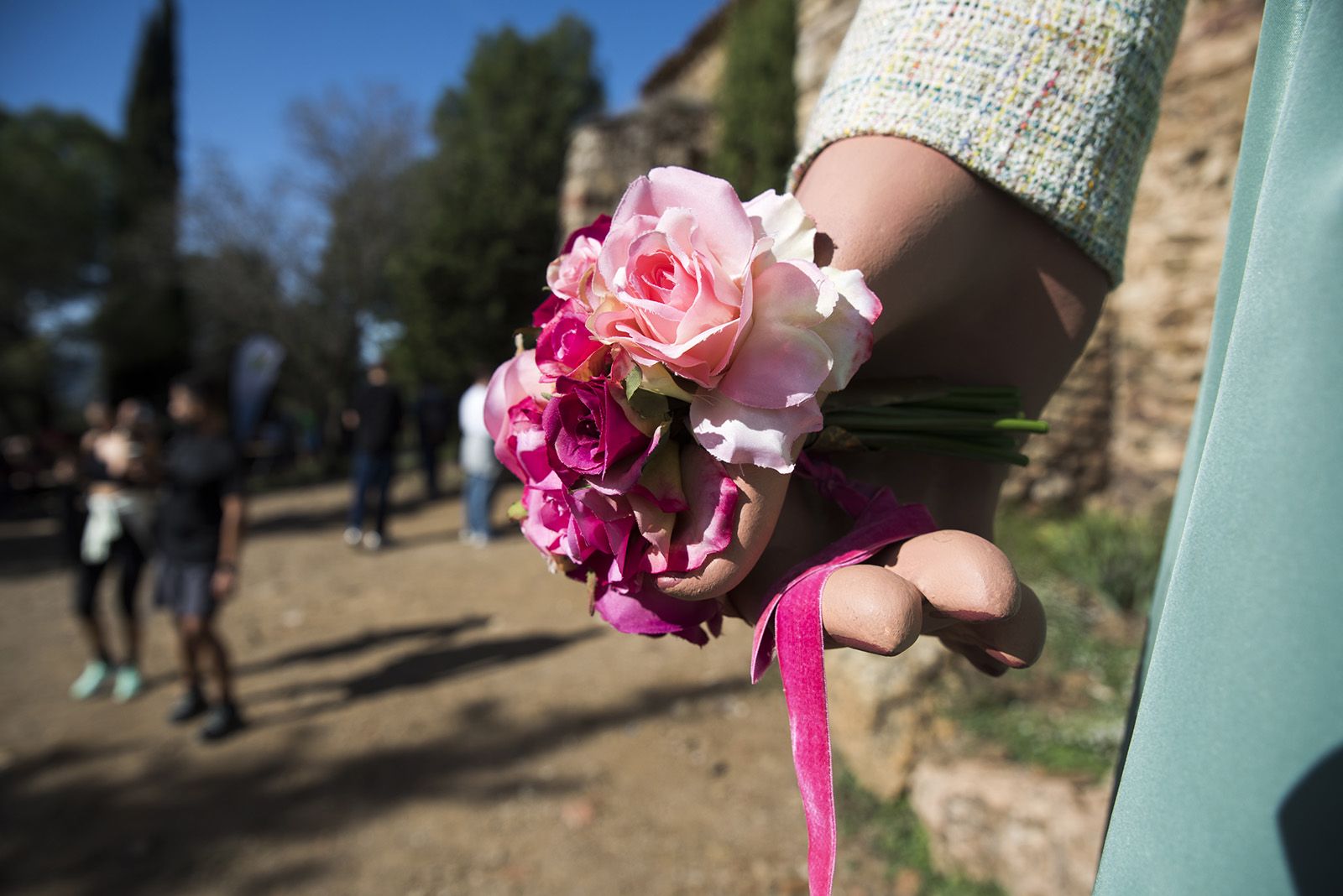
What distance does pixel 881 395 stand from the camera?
2.97 feet

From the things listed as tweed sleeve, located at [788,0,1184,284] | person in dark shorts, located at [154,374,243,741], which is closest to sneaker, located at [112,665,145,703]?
person in dark shorts, located at [154,374,243,741]

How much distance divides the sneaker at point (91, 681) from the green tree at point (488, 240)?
8.29 metres

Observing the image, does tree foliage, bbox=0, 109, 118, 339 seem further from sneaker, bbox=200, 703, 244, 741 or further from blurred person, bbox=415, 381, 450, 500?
sneaker, bbox=200, 703, 244, 741

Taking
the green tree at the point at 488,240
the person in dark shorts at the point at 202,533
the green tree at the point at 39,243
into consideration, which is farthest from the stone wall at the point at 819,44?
the green tree at the point at 39,243

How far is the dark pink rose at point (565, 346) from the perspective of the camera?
0.77 metres

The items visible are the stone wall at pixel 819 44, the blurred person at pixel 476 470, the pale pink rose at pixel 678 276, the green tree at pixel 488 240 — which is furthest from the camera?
the green tree at pixel 488 240

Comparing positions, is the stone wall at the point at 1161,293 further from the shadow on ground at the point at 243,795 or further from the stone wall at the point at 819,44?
the shadow on ground at the point at 243,795

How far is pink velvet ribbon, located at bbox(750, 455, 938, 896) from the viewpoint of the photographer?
2.39ft

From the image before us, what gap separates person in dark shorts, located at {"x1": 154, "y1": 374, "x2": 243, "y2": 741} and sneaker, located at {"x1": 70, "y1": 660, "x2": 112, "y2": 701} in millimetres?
1134

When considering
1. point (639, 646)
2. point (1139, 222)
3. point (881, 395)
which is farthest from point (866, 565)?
point (1139, 222)

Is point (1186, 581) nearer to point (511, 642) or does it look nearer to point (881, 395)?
point (881, 395)

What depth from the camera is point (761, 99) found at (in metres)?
7.29

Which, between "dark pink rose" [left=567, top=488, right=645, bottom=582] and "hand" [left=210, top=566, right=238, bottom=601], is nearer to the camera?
"dark pink rose" [left=567, top=488, right=645, bottom=582]

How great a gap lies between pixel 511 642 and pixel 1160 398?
4449 mm
